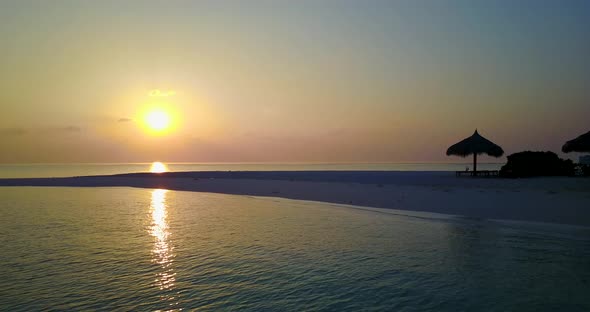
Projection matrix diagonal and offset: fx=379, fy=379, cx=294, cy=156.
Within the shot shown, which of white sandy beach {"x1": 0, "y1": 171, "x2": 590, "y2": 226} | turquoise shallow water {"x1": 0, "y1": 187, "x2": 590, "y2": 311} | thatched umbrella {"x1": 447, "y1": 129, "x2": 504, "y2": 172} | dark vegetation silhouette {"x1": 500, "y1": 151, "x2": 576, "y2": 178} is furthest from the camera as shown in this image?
thatched umbrella {"x1": 447, "y1": 129, "x2": 504, "y2": 172}

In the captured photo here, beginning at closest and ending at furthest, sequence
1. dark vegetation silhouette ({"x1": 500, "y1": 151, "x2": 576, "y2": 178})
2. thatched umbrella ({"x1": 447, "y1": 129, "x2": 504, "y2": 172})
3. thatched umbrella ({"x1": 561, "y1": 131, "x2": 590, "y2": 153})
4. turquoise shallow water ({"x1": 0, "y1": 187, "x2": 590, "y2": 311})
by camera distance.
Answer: turquoise shallow water ({"x1": 0, "y1": 187, "x2": 590, "y2": 311}) → thatched umbrella ({"x1": 561, "y1": 131, "x2": 590, "y2": 153}) → dark vegetation silhouette ({"x1": 500, "y1": 151, "x2": 576, "y2": 178}) → thatched umbrella ({"x1": 447, "y1": 129, "x2": 504, "y2": 172})

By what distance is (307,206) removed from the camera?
73.8 feet

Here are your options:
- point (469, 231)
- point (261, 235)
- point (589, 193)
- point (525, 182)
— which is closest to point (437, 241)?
point (469, 231)

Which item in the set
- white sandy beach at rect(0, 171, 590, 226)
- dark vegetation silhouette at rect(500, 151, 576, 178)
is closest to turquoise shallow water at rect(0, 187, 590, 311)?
white sandy beach at rect(0, 171, 590, 226)

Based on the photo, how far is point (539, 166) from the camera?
33625mm

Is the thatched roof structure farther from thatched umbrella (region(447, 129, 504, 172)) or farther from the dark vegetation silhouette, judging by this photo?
the dark vegetation silhouette

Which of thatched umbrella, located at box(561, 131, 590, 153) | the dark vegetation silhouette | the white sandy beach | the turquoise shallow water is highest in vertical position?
thatched umbrella, located at box(561, 131, 590, 153)

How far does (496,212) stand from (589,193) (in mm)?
9122

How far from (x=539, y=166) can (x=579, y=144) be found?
3416mm

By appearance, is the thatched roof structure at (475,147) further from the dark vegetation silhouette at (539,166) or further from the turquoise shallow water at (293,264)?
the turquoise shallow water at (293,264)

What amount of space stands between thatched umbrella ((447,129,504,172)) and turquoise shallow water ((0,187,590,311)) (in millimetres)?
25700

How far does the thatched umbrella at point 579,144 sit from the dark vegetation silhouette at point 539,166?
4.27 feet

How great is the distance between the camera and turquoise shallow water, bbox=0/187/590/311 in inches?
289

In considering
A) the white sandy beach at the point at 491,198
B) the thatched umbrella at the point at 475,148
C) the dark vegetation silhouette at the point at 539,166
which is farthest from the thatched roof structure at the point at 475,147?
the white sandy beach at the point at 491,198
